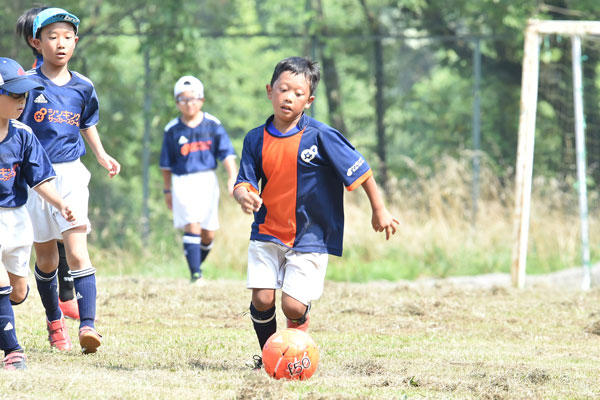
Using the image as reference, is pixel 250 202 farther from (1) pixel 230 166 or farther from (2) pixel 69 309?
(1) pixel 230 166

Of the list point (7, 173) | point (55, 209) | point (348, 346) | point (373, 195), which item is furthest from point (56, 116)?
point (348, 346)

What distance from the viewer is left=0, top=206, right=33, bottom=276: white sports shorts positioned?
5.18m

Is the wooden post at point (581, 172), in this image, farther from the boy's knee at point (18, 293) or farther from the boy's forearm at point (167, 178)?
the boy's knee at point (18, 293)

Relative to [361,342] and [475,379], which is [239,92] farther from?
[475,379]

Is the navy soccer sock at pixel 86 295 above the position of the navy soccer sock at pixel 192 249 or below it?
above

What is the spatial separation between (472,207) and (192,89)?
496 cm

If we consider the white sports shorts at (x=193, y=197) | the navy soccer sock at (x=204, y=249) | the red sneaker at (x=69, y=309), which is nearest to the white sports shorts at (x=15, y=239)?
the red sneaker at (x=69, y=309)

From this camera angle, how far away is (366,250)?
12578mm

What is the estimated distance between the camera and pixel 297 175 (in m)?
5.27

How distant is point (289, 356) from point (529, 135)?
678 centimetres

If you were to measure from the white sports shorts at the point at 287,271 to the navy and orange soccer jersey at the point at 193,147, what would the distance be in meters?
4.45

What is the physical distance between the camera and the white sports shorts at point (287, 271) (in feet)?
17.3

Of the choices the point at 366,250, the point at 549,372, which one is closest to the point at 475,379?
the point at 549,372

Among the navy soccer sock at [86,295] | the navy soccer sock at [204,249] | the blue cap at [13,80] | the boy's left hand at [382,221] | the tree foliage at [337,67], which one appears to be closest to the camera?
the blue cap at [13,80]
